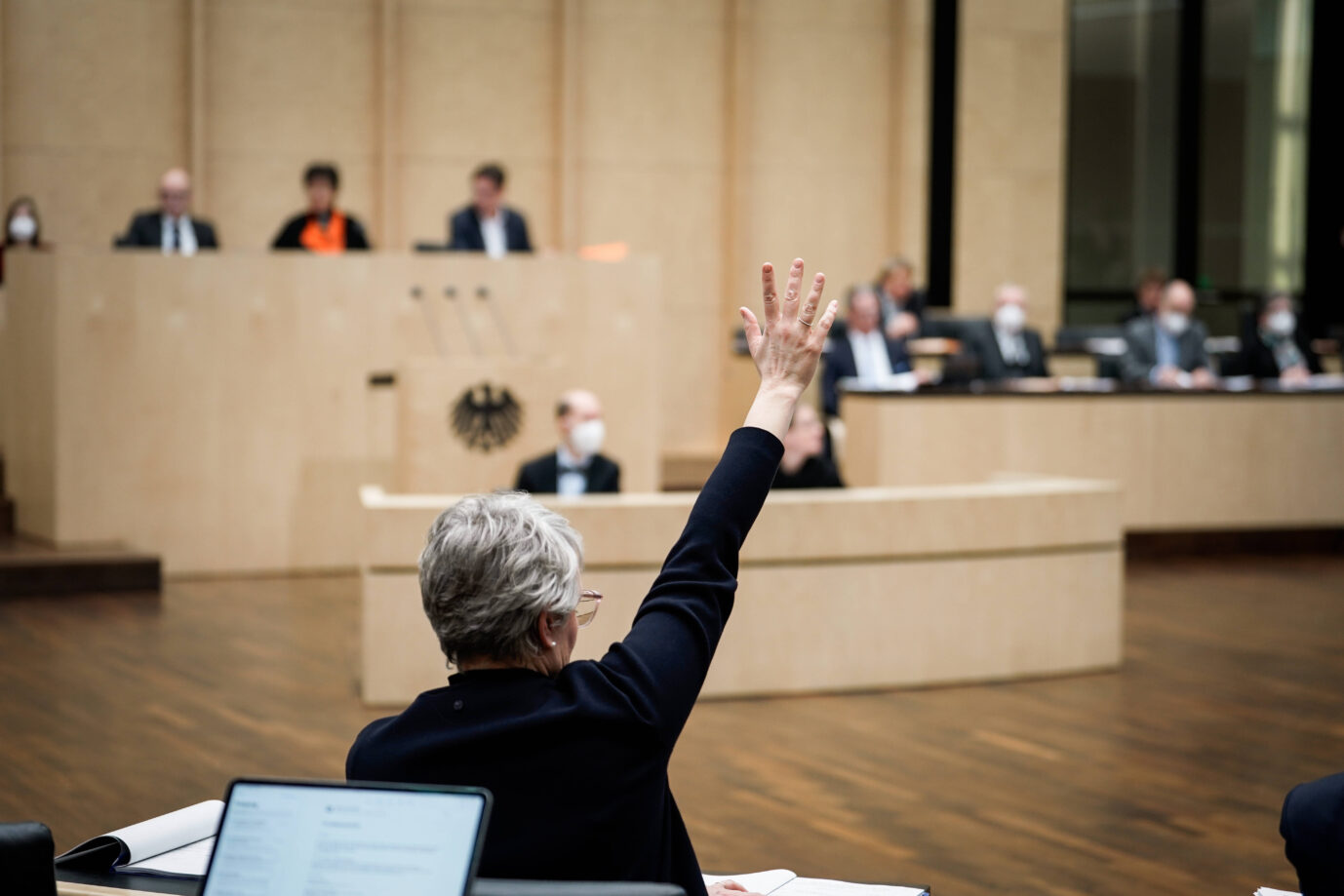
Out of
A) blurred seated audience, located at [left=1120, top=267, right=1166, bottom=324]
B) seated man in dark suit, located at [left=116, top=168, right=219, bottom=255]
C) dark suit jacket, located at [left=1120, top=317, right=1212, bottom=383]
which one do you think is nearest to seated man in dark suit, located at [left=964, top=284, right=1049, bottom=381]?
dark suit jacket, located at [left=1120, top=317, right=1212, bottom=383]

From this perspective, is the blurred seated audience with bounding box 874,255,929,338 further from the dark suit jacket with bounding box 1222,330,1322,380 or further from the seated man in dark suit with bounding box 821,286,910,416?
the dark suit jacket with bounding box 1222,330,1322,380

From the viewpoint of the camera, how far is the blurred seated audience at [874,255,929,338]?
389 inches

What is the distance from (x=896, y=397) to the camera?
838cm

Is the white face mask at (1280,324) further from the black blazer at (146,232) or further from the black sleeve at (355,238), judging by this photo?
the black blazer at (146,232)

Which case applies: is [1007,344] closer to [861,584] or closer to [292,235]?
[292,235]

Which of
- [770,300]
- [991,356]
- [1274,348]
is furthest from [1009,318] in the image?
[770,300]

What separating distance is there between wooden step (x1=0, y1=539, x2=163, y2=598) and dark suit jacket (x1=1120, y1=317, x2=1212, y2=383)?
602 centimetres

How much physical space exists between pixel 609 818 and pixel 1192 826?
2766 mm

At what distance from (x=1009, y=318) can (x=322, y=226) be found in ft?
14.2

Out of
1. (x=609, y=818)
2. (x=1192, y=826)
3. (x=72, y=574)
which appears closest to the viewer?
(x=609, y=818)

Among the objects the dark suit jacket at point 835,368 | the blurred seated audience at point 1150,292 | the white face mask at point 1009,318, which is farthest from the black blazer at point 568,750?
the blurred seated audience at point 1150,292

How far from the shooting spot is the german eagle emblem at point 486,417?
7.05m

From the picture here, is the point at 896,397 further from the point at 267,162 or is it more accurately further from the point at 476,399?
the point at 267,162

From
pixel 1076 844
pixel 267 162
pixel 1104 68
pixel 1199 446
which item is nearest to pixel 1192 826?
pixel 1076 844
